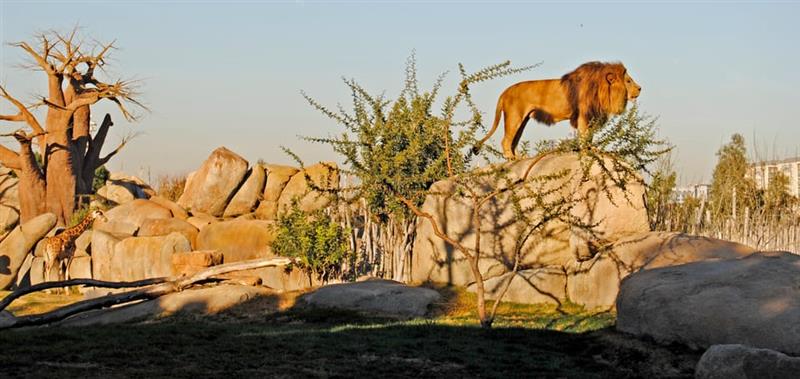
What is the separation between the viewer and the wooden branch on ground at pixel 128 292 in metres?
18.2

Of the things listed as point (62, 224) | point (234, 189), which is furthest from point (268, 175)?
point (62, 224)

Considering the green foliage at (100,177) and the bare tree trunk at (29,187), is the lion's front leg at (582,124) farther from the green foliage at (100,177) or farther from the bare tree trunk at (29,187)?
the green foliage at (100,177)

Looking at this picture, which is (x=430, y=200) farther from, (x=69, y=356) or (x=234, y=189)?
(x=234, y=189)

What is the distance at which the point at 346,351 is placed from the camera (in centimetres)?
1280

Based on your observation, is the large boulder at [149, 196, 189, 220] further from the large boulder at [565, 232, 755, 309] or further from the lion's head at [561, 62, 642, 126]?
the large boulder at [565, 232, 755, 309]

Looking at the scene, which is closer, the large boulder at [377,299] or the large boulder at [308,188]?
the large boulder at [377,299]

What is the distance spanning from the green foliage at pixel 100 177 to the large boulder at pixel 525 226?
94.4 ft

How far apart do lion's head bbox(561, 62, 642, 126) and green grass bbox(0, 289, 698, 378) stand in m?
5.35

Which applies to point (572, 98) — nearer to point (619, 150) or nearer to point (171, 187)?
point (619, 150)

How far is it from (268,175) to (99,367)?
76.8 ft

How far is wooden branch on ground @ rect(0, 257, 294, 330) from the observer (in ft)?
59.7

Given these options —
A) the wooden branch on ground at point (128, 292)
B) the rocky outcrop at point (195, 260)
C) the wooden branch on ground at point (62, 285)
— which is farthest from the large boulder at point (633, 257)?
the rocky outcrop at point (195, 260)

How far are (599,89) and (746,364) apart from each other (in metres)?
10.1

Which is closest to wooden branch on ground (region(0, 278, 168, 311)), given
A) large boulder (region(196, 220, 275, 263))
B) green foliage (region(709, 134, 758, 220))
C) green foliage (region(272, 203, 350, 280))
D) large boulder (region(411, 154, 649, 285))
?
green foliage (region(272, 203, 350, 280))
